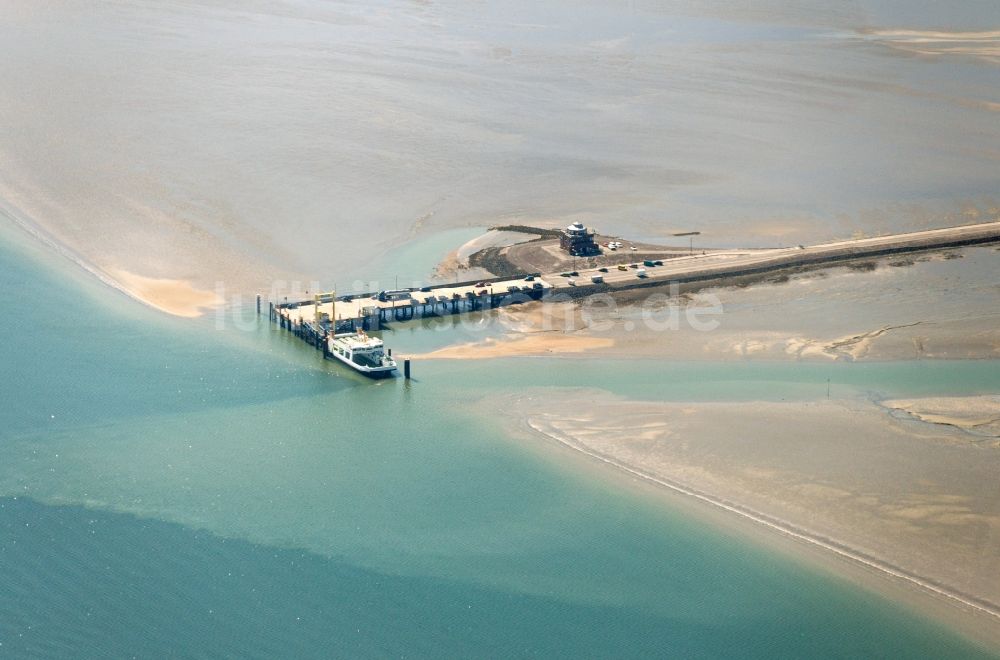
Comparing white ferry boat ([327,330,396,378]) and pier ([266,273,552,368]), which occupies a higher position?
pier ([266,273,552,368])

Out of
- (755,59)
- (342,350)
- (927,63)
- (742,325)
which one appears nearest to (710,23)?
(755,59)

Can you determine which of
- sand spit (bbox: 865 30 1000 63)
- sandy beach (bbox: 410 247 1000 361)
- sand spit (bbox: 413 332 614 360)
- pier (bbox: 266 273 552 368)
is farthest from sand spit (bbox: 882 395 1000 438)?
sand spit (bbox: 865 30 1000 63)

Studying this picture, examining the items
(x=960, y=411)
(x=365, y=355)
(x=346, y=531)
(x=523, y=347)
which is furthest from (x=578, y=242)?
(x=346, y=531)

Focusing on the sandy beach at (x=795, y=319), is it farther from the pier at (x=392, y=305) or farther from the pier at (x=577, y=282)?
the pier at (x=392, y=305)

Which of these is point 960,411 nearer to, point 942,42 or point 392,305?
point 392,305

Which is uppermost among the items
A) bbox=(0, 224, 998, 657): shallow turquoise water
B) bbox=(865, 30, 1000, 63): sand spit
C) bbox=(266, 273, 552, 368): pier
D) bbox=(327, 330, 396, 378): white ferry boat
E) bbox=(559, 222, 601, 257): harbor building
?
bbox=(865, 30, 1000, 63): sand spit

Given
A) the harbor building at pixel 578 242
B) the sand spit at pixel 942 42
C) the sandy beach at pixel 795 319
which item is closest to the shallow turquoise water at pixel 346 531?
the sandy beach at pixel 795 319

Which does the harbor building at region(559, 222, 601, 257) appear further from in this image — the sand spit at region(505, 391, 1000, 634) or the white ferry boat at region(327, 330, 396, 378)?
the sand spit at region(505, 391, 1000, 634)
